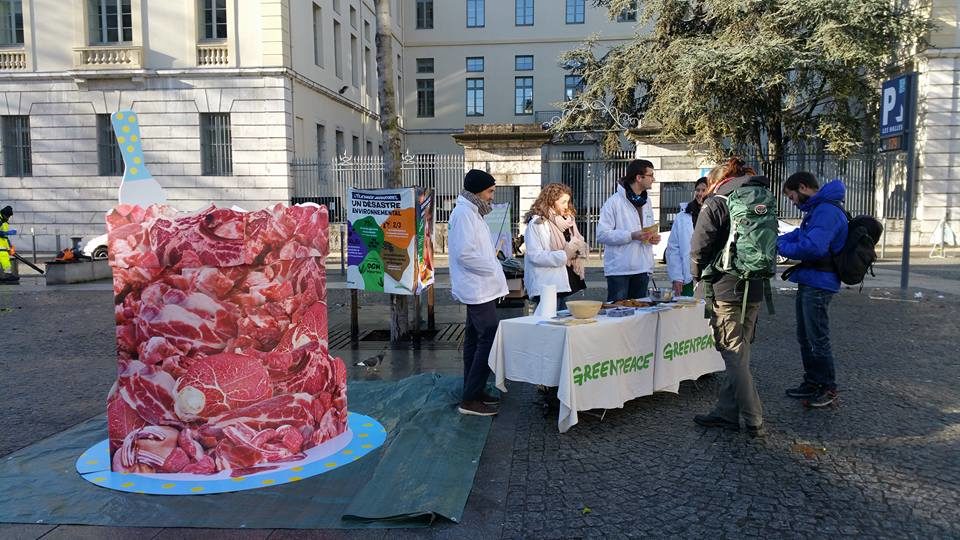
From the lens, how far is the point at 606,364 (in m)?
5.33


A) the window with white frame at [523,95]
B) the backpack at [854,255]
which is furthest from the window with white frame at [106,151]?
the window with white frame at [523,95]

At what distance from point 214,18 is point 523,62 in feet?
76.2

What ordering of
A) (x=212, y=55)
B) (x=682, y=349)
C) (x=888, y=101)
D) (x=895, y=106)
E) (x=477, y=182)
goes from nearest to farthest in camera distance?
(x=477, y=182)
(x=682, y=349)
(x=895, y=106)
(x=888, y=101)
(x=212, y=55)

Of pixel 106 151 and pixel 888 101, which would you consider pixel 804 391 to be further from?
pixel 106 151

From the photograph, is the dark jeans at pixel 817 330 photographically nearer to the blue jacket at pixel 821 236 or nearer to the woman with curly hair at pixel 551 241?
the blue jacket at pixel 821 236

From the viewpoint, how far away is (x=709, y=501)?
4016mm

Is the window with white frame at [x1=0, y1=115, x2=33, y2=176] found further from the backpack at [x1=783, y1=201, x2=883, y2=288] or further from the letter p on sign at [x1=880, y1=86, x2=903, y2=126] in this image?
the backpack at [x1=783, y1=201, x2=883, y2=288]

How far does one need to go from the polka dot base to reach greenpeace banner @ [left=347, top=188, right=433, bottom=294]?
3.30 meters

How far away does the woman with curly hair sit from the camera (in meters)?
6.39

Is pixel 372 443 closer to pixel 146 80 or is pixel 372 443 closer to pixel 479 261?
pixel 479 261

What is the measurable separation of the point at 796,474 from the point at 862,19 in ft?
58.6

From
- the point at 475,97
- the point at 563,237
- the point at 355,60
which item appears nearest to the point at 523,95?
the point at 475,97

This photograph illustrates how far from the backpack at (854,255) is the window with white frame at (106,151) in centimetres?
2441

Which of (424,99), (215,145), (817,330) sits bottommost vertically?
(817,330)
